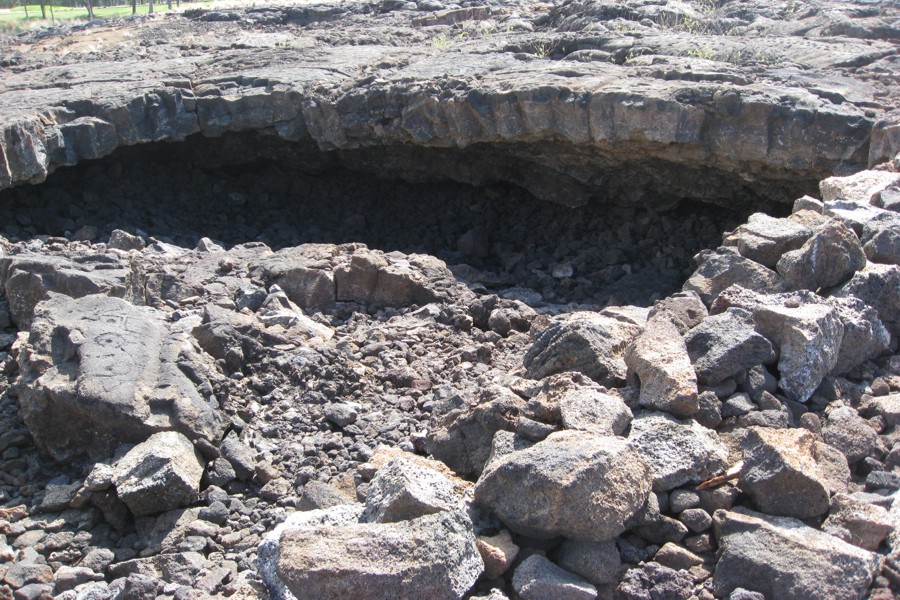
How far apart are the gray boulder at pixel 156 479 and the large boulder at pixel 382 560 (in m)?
0.92

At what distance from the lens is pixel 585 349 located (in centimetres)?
322

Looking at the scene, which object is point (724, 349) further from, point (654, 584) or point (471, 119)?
point (471, 119)

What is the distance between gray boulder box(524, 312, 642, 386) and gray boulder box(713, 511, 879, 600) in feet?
2.84

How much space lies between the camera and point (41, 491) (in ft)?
11.1

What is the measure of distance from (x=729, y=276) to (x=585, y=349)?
103 cm

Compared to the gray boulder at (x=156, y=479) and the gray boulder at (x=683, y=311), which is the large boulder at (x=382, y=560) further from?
the gray boulder at (x=683, y=311)

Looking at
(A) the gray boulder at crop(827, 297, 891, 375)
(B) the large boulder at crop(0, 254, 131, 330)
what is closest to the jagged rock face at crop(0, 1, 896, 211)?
(B) the large boulder at crop(0, 254, 131, 330)

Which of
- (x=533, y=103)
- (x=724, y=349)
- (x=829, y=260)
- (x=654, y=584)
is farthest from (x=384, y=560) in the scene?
(x=533, y=103)

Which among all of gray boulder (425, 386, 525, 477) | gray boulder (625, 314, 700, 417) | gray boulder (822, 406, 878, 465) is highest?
gray boulder (625, 314, 700, 417)

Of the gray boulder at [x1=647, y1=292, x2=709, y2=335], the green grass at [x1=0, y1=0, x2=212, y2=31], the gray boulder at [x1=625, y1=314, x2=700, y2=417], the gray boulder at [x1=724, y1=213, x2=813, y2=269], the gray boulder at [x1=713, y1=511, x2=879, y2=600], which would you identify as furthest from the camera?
the green grass at [x1=0, y1=0, x2=212, y2=31]

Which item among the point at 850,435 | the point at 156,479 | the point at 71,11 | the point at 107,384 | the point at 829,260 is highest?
the point at 829,260

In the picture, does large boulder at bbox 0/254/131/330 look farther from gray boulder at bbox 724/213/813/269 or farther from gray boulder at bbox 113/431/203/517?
gray boulder at bbox 724/213/813/269

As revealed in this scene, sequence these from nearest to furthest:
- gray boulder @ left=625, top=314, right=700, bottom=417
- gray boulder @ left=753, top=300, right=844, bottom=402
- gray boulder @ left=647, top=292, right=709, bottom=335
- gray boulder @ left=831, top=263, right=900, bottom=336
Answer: gray boulder @ left=625, top=314, right=700, bottom=417 → gray boulder @ left=753, top=300, right=844, bottom=402 → gray boulder @ left=647, top=292, right=709, bottom=335 → gray boulder @ left=831, top=263, right=900, bottom=336

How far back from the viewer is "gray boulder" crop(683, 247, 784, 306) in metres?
3.76
